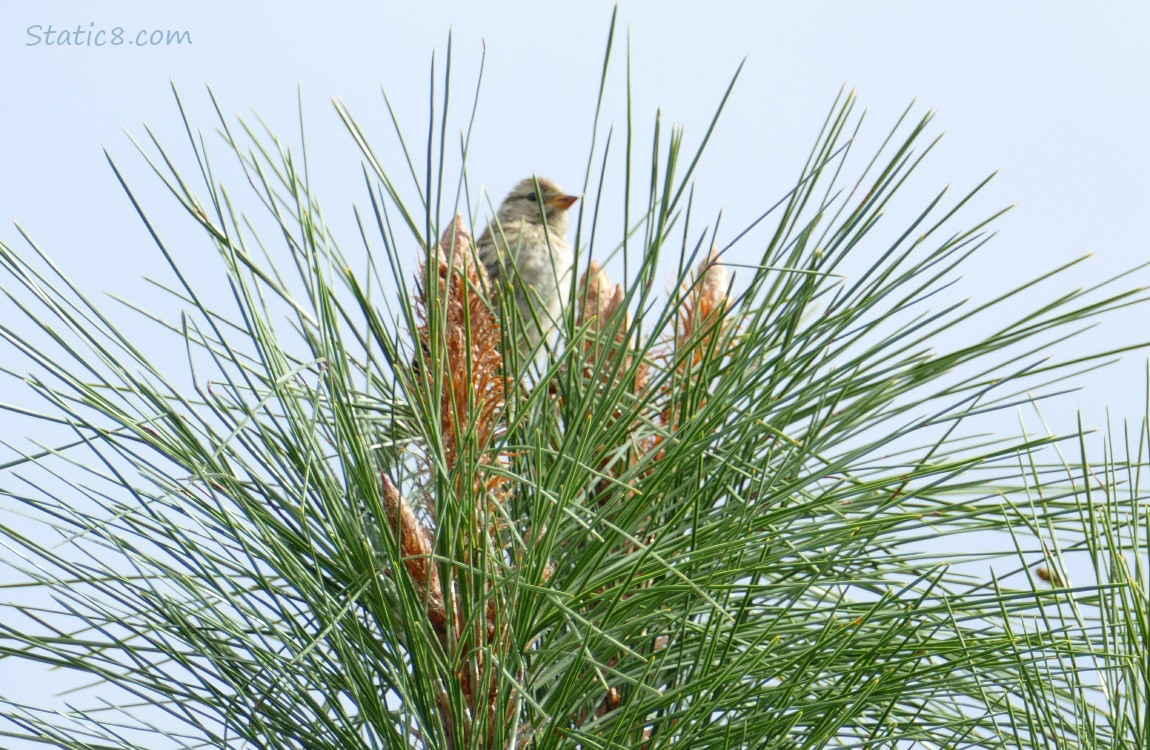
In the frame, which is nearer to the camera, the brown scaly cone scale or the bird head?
the brown scaly cone scale

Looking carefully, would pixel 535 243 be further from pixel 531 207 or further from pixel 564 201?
pixel 531 207

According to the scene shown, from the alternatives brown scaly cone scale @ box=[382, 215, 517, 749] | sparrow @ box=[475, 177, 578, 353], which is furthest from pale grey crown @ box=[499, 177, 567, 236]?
brown scaly cone scale @ box=[382, 215, 517, 749]

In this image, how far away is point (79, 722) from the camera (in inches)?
48.2

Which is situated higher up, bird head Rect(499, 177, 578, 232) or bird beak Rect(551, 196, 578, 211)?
bird head Rect(499, 177, 578, 232)

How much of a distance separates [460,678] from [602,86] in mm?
537

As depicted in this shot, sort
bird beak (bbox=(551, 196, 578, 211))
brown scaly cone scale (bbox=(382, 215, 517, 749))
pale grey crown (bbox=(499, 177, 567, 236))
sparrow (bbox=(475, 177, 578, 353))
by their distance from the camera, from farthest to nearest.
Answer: pale grey crown (bbox=(499, 177, 567, 236)) → bird beak (bbox=(551, 196, 578, 211)) → sparrow (bbox=(475, 177, 578, 353)) → brown scaly cone scale (bbox=(382, 215, 517, 749))

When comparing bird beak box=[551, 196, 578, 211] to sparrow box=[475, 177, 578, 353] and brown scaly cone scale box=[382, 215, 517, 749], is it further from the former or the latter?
brown scaly cone scale box=[382, 215, 517, 749]

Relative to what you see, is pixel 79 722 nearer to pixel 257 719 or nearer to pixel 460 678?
pixel 257 719

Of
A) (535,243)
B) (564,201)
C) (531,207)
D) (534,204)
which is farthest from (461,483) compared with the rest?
(531,207)

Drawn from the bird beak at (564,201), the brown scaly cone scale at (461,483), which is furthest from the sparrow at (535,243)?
the brown scaly cone scale at (461,483)

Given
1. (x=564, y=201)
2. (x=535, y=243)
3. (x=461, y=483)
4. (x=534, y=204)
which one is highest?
(x=534, y=204)

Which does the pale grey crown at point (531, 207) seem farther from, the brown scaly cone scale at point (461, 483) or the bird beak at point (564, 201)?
the brown scaly cone scale at point (461, 483)

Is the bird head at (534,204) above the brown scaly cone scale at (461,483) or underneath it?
above

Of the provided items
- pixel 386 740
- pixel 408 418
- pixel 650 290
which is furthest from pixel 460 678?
pixel 650 290
